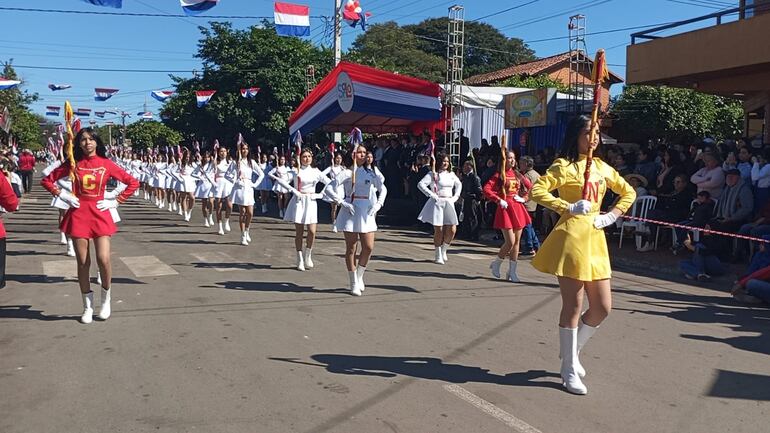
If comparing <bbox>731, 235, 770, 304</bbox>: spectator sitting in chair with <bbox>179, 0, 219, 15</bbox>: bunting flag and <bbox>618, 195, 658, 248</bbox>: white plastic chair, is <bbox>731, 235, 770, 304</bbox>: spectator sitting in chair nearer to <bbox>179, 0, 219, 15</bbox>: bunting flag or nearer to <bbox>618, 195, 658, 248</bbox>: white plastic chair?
<bbox>618, 195, 658, 248</bbox>: white plastic chair

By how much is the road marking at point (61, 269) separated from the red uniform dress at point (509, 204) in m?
6.23

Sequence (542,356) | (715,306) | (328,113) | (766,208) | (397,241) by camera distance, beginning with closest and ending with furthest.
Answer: (542,356)
(715,306)
(766,208)
(397,241)
(328,113)

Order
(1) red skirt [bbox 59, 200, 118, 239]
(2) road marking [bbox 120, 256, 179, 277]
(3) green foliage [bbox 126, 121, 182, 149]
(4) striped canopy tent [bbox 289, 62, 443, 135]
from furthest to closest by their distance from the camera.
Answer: (3) green foliage [bbox 126, 121, 182, 149]
(4) striped canopy tent [bbox 289, 62, 443, 135]
(2) road marking [bbox 120, 256, 179, 277]
(1) red skirt [bbox 59, 200, 118, 239]

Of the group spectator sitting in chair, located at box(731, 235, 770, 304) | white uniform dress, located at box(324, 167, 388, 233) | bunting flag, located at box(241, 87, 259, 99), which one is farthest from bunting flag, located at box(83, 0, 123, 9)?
bunting flag, located at box(241, 87, 259, 99)

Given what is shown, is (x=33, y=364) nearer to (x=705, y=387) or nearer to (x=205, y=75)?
(x=705, y=387)

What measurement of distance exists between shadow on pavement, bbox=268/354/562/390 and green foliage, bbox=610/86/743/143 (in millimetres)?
33490

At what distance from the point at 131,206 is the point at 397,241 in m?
13.7

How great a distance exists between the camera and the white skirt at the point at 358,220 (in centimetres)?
900

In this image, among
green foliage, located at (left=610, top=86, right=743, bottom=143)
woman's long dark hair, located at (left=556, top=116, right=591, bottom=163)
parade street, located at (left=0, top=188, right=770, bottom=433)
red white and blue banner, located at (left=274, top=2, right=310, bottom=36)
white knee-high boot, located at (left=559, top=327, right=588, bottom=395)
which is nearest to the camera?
parade street, located at (left=0, top=188, right=770, bottom=433)

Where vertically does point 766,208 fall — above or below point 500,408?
above

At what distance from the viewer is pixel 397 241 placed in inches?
608

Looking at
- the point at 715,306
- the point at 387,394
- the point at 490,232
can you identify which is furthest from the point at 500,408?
the point at 490,232

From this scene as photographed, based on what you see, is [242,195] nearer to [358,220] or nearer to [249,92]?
[358,220]

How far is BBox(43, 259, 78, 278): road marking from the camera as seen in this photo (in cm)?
1027
